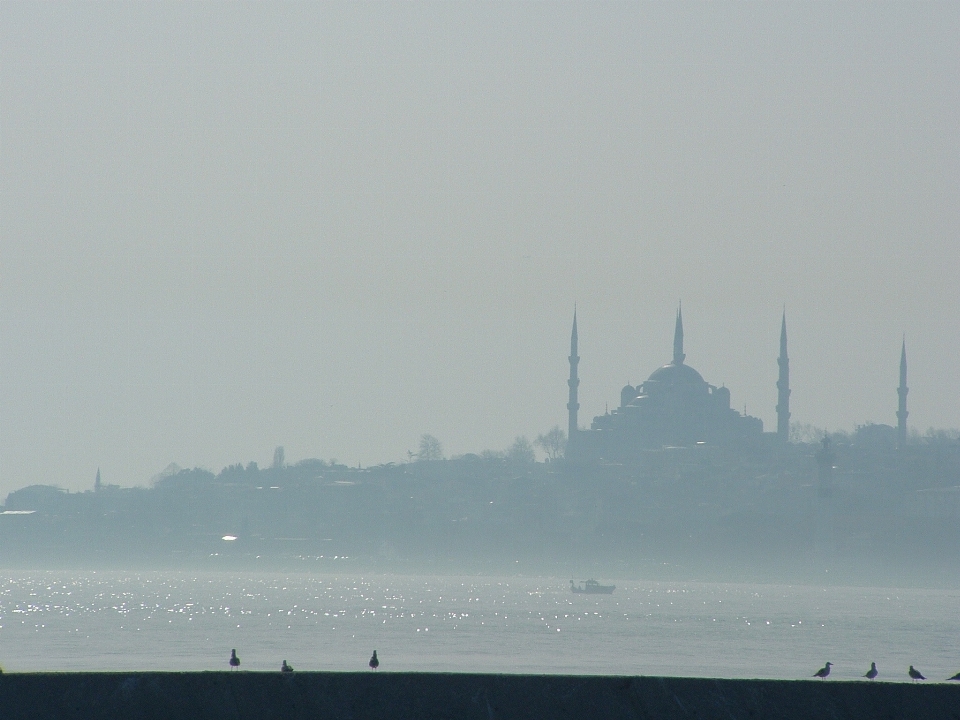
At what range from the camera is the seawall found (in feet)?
80.7

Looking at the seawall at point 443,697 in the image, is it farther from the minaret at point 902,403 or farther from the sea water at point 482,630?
the minaret at point 902,403

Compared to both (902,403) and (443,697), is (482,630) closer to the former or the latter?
(443,697)

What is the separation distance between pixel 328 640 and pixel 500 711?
3908cm

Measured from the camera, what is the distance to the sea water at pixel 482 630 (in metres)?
51.9

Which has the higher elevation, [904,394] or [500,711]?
[904,394]

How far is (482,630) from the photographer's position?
72688 millimetres

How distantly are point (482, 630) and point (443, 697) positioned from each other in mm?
47755

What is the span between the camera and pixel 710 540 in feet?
593

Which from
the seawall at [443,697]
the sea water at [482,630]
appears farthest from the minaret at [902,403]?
the seawall at [443,697]

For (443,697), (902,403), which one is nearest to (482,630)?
(443,697)

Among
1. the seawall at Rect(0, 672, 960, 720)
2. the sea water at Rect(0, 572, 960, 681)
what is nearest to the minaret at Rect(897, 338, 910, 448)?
the sea water at Rect(0, 572, 960, 681)

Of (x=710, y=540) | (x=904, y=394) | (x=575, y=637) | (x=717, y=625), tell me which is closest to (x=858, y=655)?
(x=575, y=637)

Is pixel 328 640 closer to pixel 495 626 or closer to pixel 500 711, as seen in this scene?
pixel 495 626

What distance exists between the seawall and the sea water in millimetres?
18529
